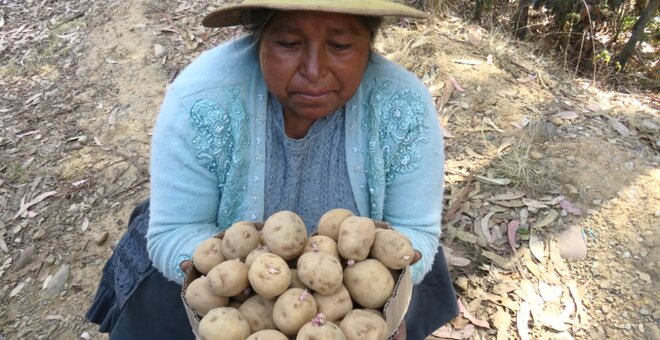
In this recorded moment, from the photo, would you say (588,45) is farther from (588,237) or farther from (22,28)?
(22,28)

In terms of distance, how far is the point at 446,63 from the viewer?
350 centimetres

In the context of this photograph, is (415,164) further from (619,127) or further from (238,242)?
(619,127)

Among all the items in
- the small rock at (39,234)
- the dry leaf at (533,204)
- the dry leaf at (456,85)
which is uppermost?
the dry leaf at (456,85)

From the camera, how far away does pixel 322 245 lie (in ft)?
3.82

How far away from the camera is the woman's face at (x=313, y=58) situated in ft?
4.26

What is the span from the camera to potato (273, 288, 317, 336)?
1035 millimetres

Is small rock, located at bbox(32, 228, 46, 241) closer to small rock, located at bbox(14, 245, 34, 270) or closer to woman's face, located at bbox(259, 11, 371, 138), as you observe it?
small rock, located at bbox(14, 245, 34, 270)

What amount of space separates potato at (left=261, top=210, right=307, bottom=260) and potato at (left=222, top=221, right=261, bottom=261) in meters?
0.05

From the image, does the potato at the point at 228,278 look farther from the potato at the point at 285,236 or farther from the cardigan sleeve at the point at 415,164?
the cardigan sleeve at the point at 415,164

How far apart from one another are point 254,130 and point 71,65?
10.1 ft

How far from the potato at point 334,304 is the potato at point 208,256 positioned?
9.4 inches

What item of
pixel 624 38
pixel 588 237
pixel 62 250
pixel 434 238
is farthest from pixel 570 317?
pixel 624 38

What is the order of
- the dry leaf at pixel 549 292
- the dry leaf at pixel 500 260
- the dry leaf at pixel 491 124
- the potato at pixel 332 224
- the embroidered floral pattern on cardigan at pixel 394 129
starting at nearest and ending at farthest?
the potato at pixel 332 224, the embroidered floral pattern on cardigan at pixel 394 129, the dry leaf at pixel 549 292, the dry leaf at pixel 500 260, the dry leaf at pixel 491 124

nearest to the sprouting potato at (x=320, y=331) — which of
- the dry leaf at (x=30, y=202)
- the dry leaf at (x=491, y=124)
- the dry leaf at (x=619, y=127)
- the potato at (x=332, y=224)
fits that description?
the potato at (x=332, y=224)
